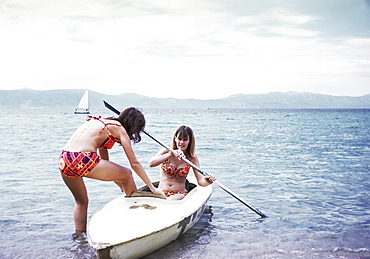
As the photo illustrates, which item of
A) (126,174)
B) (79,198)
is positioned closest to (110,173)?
(126,174)

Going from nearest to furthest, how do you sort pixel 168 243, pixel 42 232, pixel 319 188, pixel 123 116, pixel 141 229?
pixel 141 229
pixel 123 116
pixel 168 243
pixel 42 232
pixel 319 188

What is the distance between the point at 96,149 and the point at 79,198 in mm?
728

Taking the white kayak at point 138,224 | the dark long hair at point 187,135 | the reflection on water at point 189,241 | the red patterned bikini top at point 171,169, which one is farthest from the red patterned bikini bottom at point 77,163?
the red patterned bikini top at point 171,169

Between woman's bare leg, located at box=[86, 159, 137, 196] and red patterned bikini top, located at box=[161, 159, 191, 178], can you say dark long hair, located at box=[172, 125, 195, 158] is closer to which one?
red patterned bikini top, located at box=[161, 159, 191, 178]

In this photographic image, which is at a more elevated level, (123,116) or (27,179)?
(123,116)

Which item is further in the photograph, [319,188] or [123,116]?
[319,188]

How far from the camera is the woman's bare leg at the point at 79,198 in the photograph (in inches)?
173

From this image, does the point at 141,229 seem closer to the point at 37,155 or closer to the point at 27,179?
the point at 27,179

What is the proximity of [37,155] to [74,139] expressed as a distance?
34.4 feet

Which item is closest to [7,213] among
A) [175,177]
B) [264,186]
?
[175,177]

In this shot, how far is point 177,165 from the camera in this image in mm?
5863

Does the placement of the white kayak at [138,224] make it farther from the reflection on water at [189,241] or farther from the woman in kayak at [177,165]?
the woman in kayak at [177,165]

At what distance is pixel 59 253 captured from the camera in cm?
466

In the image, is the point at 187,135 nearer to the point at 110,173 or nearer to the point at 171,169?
the point at 171,169
